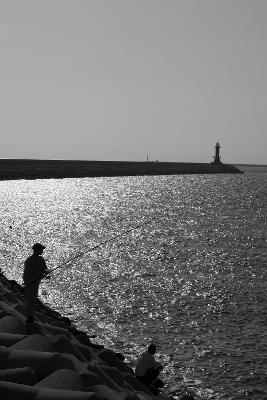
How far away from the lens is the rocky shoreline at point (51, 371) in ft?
25.3

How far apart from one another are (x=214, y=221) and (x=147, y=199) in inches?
1429

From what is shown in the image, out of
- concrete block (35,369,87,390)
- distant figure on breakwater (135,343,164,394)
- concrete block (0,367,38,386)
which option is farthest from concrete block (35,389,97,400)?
distant figure on breakwater (135,343,164,394)

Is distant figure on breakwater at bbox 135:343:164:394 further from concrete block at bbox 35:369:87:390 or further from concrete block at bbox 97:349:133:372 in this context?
concrete block at bbox 35:369:87:390

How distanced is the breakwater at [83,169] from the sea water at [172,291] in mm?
86438

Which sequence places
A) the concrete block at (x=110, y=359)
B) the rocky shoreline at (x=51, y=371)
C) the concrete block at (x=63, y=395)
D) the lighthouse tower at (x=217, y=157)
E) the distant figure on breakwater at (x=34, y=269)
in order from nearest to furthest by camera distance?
the concrete block at (x=63, y=395) → the rocky shoreline at (x=51, y=371) → the distant figure on breakwater at (x=34, y=269) → the concrete block at (x=110, y=359) → the lighthouse tower at (x=217, y=157)

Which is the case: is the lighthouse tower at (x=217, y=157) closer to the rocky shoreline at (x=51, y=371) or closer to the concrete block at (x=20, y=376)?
the rocky shoreline at (x=51, y=371)

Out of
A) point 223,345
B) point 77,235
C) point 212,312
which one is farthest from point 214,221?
point 223,345

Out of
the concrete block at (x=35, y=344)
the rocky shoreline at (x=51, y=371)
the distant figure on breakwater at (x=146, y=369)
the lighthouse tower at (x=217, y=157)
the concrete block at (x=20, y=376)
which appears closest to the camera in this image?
the rocky shoreline at (x=51, y=371)

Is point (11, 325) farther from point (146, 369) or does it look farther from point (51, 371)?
point (146, 369)

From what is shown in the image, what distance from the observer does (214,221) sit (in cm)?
5831

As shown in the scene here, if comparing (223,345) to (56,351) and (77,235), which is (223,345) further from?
(77,235)

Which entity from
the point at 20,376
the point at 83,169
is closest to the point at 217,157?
the point at 83,169

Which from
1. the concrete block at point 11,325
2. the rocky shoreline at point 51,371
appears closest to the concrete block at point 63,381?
the rocky shoreline at point 51,371

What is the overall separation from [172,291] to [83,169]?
144m
